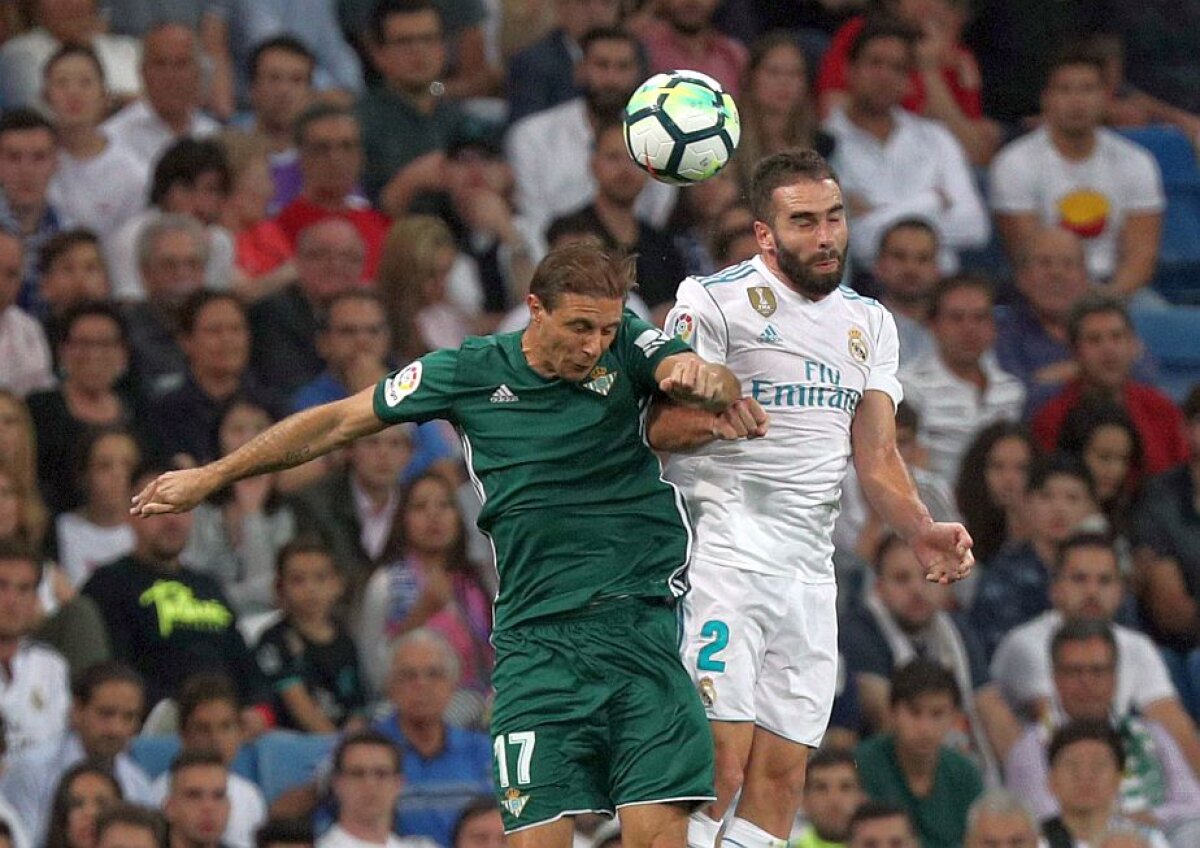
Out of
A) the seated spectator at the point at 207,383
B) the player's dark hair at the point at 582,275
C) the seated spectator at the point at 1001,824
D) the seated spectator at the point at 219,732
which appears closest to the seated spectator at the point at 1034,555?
the seated spectator at the point at 1001,824

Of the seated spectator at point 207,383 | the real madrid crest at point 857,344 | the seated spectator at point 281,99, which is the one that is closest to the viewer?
the real madrid crest at point 857,344

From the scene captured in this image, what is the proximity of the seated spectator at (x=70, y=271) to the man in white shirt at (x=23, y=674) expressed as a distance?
1.84 meters

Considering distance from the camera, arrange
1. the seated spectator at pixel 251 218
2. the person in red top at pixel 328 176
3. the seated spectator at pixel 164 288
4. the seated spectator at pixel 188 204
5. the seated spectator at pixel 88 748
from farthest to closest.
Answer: the person in red top at pixel 328 176 < the seated spectator at pixel 251 218 < the seated spectator at pixel 188 204 < the seated spectator at pixel 164 288 < the seated spectator at pixel 88 748

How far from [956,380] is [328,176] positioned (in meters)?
3.42

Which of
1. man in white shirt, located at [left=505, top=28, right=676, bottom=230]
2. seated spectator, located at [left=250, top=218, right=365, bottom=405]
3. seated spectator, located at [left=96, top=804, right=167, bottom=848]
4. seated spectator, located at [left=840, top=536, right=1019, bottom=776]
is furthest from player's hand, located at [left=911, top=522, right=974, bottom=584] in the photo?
man in white shirt, located at [left=505, top=28, right=676, bottom=230]

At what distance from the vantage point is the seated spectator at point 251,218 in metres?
13.5

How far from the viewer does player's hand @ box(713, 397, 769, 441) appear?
779 cm

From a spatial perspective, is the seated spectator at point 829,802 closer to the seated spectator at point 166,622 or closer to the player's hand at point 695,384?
the seated spectator at point 166,622

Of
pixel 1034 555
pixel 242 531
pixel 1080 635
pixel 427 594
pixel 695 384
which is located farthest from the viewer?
pixel 1034 555

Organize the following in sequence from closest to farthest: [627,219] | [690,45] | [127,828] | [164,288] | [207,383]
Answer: [127,828] → [207,383] → [164,288] → [627,219] → [690,45]

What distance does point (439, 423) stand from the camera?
517 inches

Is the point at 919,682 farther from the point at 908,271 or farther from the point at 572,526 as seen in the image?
the point at 572,526

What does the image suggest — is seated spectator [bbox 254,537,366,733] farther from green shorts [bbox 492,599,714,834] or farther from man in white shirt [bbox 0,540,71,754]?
green shorts [bbox 492,599,714,834]

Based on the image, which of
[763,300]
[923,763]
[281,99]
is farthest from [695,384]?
[281,99]
